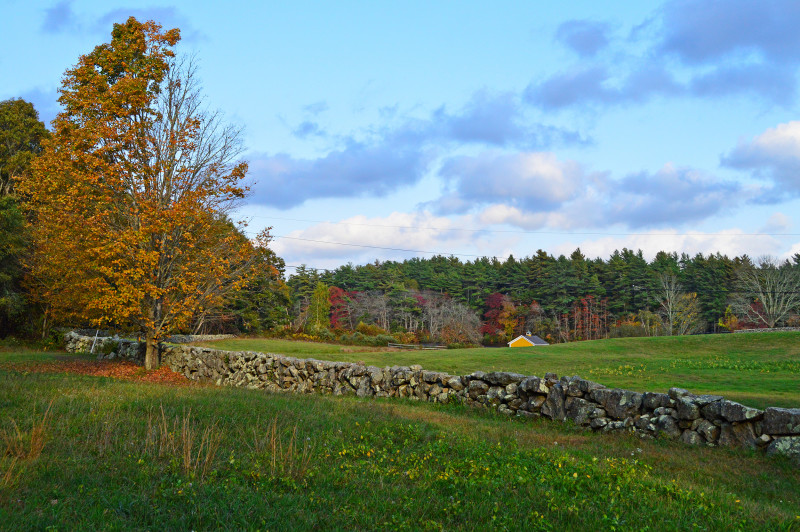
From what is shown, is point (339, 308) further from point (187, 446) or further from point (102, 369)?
point (187, 446)

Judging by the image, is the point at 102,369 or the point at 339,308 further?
the point at 339,308

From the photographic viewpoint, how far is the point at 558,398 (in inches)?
422

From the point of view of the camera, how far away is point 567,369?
18.6m

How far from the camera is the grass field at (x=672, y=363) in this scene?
13180mm

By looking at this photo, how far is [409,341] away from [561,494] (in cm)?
4428

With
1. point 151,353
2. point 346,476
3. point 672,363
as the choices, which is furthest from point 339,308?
point 346,476

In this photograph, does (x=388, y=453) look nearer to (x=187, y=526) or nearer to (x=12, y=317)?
(x=187, y=526)

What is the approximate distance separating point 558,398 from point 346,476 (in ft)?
21.1

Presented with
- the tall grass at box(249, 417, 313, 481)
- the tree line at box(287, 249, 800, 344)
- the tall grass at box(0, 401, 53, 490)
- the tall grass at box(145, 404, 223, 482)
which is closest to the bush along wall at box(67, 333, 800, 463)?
the tall grass at box(249, 417, 313, 481)

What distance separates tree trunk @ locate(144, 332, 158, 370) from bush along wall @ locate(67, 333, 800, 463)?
2176 millimetres

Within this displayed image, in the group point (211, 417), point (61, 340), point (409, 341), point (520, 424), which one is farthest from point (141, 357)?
point (409, 341)

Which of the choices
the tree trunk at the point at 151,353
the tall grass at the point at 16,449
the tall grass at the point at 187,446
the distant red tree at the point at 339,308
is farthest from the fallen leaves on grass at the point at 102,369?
the distant red tree at the point at 339,308

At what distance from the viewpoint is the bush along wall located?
821 cm

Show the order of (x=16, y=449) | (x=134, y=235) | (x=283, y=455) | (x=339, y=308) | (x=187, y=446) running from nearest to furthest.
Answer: (x=16, y=449) < (x=187, y=446) < (x=283, y=455) < (x=134, y=235) < (x=339, y=308)
